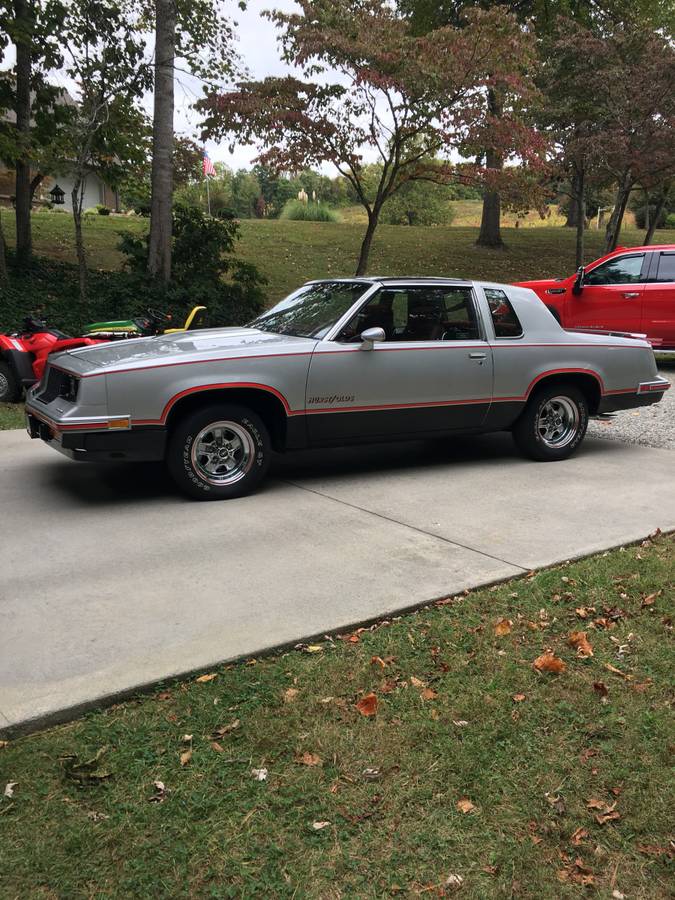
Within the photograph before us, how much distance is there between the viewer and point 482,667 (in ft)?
11.6

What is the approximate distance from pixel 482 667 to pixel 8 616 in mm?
2273

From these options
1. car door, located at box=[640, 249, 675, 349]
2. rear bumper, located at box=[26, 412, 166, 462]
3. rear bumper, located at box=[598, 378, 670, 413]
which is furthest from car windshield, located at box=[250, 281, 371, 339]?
car door, located at box=[640, 249, 675, 349]

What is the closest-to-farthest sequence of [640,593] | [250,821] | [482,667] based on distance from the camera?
[250,821] → [482,667] → [640,593]

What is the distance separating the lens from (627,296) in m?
12.3

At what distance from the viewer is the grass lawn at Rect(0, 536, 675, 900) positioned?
7.84 ft

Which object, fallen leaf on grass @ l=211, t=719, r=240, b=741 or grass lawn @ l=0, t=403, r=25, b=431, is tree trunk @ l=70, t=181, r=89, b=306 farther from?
fallen leaf on grass @ l=211, t=719, r=240, b=741

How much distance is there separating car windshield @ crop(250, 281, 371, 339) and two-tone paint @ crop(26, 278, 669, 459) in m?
0.12

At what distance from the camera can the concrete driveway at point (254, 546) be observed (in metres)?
3.60

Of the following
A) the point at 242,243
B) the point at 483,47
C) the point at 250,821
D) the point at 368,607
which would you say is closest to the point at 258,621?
the point at 368,607

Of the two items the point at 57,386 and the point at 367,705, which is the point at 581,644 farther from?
the point at 57,386

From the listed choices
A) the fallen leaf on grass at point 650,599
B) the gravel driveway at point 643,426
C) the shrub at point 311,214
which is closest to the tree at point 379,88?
the gravel driveway at point 643,426

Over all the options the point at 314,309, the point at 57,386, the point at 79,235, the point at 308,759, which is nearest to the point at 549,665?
the point at 308,759

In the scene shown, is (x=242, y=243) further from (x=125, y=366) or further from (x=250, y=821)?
(x=250, y=821)

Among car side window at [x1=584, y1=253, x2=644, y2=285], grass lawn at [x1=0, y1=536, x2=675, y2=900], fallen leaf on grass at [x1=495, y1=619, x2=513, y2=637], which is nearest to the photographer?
grass lawn at [x1=0, y1=536, x2=675, y2=900]
